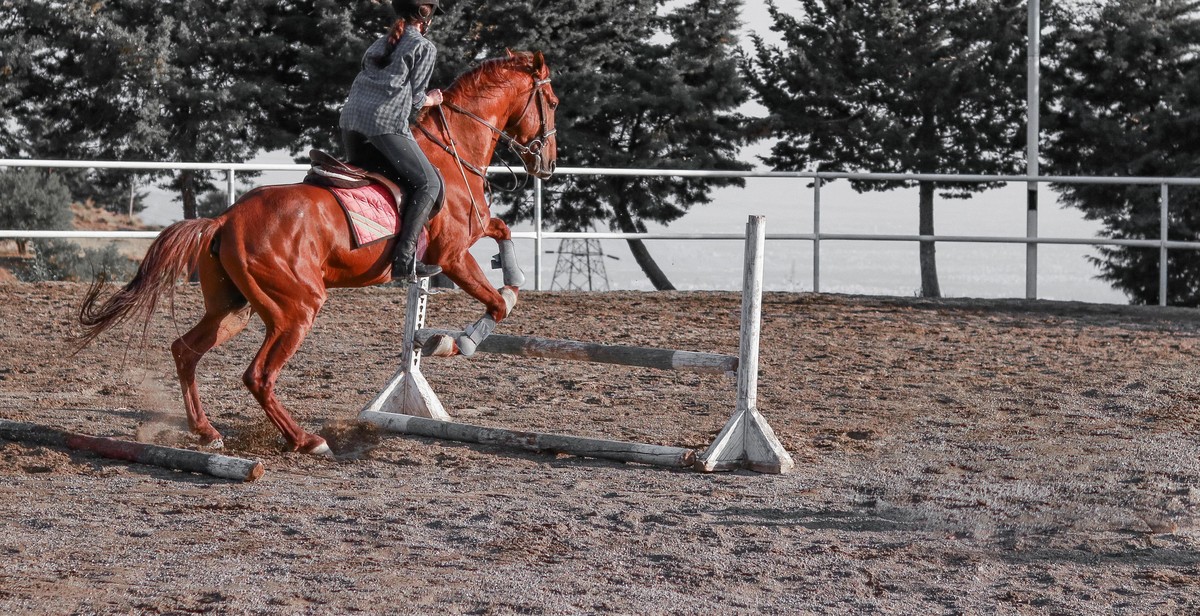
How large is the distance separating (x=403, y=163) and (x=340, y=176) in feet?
1.09

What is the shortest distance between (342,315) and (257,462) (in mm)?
6631

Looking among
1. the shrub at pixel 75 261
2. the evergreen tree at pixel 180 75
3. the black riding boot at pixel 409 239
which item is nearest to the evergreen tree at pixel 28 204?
the shrub at pixel 75 261

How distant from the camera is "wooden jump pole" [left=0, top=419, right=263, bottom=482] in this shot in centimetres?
556

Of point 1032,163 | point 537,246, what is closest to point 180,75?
point 537,246

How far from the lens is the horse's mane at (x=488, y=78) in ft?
23.7

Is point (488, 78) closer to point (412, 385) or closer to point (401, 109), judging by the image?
point (401, 109)

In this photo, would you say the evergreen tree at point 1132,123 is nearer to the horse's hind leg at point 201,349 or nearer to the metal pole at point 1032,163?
the metal pole at point 1032,163

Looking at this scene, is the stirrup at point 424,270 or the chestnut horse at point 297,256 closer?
the chestnut horse at point 297,256

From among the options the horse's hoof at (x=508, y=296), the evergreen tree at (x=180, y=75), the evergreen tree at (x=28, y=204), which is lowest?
the horse's hoof at (x=508, y=296)

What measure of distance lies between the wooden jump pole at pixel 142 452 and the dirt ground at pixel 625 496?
75 mm

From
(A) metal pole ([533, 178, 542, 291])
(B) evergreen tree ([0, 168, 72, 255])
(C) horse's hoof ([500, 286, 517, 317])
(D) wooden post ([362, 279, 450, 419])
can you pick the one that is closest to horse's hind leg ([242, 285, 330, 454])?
(D) wooden post ([362, 279, 450, 419])

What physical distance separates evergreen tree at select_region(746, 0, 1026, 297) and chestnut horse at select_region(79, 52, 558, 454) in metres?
21.1

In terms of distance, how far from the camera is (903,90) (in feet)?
94.6

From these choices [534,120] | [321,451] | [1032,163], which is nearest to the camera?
[321,451]
